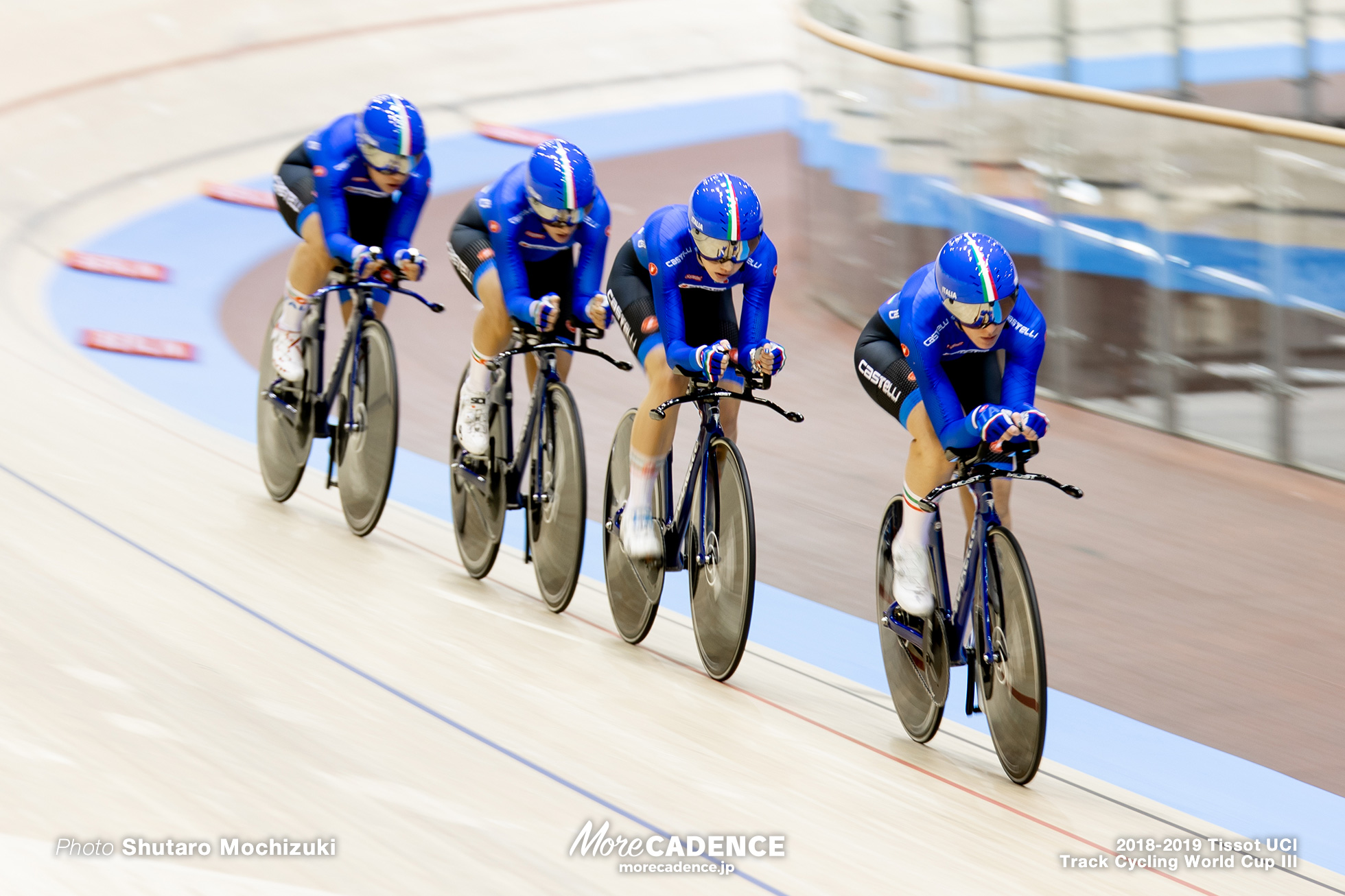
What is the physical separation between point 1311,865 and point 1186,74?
8310 mm

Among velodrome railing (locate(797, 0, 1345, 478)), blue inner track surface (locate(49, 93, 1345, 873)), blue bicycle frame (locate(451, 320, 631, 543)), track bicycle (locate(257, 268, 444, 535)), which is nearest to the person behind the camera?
blue inner track surface (locate(49, 93, 1345, 873))

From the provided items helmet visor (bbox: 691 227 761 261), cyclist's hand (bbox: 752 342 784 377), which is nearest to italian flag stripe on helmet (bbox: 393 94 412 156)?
helmet visor (bbox: 691 227 761 261)

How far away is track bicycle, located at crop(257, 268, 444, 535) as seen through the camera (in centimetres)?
534

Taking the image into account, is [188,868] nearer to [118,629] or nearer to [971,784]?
[118,629]

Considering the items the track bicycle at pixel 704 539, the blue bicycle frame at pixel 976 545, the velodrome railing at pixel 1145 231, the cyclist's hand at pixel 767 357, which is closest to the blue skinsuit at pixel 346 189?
the track bicycle at pixel 704 539

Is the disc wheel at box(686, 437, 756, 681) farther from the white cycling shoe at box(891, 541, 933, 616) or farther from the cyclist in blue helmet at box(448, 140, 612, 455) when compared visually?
the cyclist in blue helmet at box(448, 140, 612, 455)

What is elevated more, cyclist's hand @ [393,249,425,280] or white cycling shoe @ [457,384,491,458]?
cyclist's hand @ [393,249,425,280]

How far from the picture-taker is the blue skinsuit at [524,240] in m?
4.70

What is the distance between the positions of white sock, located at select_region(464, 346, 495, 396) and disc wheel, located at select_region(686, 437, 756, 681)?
0.94 m

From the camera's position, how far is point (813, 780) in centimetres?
381

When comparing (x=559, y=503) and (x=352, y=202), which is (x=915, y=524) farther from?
(x=352, y=202)

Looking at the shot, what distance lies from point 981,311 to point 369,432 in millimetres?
2589

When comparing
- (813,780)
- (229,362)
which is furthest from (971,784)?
(229,362)

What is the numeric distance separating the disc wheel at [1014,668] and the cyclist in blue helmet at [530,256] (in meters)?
1.59
